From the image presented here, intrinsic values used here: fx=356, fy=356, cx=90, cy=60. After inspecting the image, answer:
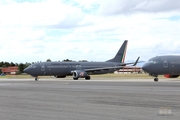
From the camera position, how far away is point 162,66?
4856cm

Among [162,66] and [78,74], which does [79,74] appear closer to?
[78,74]

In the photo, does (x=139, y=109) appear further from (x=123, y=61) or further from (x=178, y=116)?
(x=123, y=61)

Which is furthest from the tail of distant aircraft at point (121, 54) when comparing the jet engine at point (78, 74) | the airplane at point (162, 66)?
the airplane at point (162, 66)

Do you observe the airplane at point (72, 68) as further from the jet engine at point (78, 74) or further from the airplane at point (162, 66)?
the airplane at point (162, 66)

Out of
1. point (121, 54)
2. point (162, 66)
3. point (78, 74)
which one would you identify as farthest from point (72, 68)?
point (162, 66)

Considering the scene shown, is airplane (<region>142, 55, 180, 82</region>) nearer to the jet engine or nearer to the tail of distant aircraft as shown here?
the jet engine

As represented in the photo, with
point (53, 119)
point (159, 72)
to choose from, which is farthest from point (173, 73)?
point (53, 119)

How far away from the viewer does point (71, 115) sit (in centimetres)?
1159

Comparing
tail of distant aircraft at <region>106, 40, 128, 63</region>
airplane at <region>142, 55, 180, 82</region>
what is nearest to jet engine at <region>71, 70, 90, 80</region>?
tail of distant aircraft at <region>106, 40, 128, 63</region>

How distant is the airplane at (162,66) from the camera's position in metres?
48.3

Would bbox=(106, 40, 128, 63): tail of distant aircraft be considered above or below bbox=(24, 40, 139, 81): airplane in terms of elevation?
above

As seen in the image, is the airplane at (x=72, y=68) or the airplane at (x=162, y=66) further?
the airplane at (x=72, y=68)

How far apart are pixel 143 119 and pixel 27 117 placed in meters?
3.59

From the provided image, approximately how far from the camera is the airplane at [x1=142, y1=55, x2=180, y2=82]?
48281 millimetres
